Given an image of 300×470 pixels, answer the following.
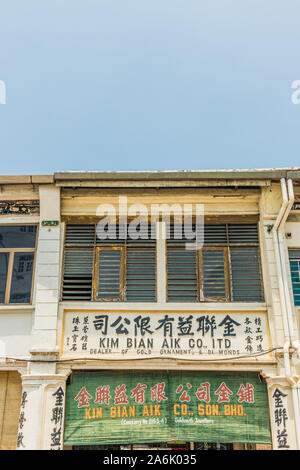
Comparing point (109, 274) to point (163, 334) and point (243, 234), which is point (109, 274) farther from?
point (243, 234)

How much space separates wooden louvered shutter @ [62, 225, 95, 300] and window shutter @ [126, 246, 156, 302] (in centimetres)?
79

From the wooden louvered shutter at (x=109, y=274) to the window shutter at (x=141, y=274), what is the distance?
15cm

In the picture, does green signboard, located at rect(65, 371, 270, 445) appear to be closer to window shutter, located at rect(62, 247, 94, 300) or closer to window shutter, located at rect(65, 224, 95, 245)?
window shutter, located at rect(62, 247, 94, 300)

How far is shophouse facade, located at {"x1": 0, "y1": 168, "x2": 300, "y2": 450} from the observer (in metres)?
9.02

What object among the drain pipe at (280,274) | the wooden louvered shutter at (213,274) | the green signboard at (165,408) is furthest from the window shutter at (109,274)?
the drain pipe at (280,274)

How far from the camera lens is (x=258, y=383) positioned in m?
9.30

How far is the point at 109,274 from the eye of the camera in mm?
10055

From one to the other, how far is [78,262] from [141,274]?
1.34 meters

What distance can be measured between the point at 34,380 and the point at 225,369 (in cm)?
359

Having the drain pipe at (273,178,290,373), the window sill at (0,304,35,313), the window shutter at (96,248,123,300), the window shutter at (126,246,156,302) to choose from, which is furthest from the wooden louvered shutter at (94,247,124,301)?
the drain pipe at (273,178,290,373)

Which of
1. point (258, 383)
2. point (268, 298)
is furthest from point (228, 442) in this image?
point (268, 298)

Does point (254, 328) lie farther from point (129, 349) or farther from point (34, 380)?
point (34, 380)

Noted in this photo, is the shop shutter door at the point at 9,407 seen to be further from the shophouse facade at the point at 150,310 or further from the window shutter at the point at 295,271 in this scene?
the window shutter at the point at 295,271

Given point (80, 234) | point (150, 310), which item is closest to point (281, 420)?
point (150, 310)
